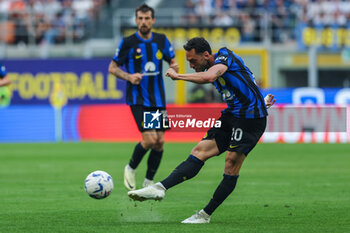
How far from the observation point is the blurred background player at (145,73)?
1041cm

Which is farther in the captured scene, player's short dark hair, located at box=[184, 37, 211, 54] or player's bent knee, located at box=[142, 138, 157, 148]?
player's bent knee, located at box=[142, 138, 157, 148]

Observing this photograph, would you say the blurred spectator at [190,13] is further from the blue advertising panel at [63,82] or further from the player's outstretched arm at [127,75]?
the player's outstretched arm at [127,75]

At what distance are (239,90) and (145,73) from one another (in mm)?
3239

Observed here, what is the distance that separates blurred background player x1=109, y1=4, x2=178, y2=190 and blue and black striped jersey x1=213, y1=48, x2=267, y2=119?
2865 millimetres

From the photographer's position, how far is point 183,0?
31.5 metres

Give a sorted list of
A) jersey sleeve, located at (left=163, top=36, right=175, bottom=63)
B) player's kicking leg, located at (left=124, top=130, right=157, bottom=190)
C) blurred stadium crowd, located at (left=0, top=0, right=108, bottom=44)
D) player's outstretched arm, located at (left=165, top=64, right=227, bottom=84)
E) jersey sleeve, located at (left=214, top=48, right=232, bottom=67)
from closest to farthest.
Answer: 1. player's outstretched arm, located at (left=165, top=64, right=227, bottom=84)
2. jersey sleeve, located at (left=214, top=48, right=232, bottom=67)
3. player's kicking leg, located at (left=124, top=130, right=157, bottom=190)
4. jersey sleeve, located at (left=163, top=36, right=175, bottom=63)
5. blurred stadium crowd, located at (left=0, top=0, right=108, bottom=44)

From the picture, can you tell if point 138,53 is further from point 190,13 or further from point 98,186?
point 190,13

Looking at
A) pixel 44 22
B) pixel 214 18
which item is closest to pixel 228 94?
pixel 214 18

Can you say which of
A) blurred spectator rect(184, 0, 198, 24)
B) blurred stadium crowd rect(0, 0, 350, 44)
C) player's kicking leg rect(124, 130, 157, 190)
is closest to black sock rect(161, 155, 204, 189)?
player's kicking leg rect(124, 130, 157, 190)

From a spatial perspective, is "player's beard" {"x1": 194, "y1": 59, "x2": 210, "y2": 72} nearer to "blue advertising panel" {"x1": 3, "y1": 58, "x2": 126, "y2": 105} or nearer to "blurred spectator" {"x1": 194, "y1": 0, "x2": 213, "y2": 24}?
"blue advertising panel" {"x1": 3, "y1": 58, "x2": 126, "y2": 105}

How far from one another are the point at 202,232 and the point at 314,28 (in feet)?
71.3

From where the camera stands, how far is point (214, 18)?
28609mm

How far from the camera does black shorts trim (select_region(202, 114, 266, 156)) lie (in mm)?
7523

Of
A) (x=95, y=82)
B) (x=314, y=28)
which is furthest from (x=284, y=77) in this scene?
(x=95, y=82)
